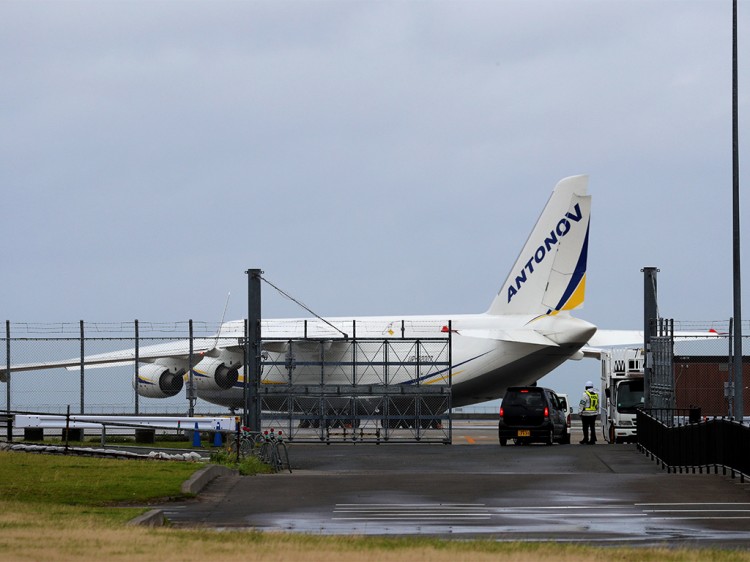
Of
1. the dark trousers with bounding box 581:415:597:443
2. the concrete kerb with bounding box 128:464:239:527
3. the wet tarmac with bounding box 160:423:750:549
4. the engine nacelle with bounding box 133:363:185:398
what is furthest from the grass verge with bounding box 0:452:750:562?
the engine nacelle with bounding box 133:363:185:398

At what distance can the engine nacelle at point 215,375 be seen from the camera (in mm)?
44969

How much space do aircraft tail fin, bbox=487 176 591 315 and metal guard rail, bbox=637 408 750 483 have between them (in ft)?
45.4

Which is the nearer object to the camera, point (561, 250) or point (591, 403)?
point (591, 403)

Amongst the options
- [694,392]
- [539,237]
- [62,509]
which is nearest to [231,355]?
[539,237]

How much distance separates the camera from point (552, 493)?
58.9 feet

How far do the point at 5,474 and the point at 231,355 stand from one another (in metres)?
26.5

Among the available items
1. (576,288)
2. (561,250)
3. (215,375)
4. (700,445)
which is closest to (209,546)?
(700,445)

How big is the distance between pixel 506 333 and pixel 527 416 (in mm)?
6881

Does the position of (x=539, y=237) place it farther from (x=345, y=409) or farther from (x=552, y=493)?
(x=552, y=493)

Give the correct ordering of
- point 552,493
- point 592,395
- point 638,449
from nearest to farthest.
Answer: point 552,493 → point 638,449 → point 592,395

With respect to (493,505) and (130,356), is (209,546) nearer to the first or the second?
(493,505)

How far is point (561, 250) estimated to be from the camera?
4272 centimetres

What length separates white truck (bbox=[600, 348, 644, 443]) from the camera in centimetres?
3719

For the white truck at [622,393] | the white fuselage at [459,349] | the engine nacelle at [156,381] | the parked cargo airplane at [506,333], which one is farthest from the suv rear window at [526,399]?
the engine nacelle at [156,381]
